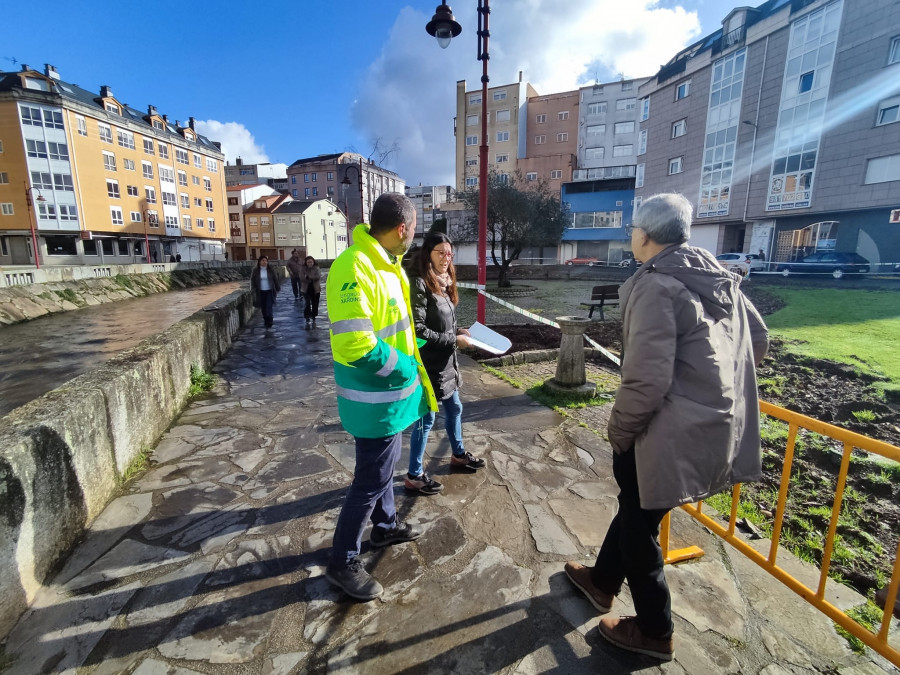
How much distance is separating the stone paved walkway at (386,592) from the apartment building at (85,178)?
1727 inches

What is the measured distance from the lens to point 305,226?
5638 cm

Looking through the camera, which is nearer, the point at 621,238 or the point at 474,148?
the point at 621,238

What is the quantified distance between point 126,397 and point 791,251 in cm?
3554

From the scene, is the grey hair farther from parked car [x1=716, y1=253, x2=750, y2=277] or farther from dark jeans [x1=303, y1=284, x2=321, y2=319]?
parked car [x1=716, y1=253, x2=750, y2=277]

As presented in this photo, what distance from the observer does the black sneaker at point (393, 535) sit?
262 centimetres

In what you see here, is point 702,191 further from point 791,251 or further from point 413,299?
point 413,299

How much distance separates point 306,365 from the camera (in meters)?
Answer: 6.92

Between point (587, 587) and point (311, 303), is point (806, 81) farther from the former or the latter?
point (587, 587)

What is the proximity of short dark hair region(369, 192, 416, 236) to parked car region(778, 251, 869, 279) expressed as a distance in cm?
2671

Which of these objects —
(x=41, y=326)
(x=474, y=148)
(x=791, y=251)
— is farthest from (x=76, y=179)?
(x=791, y=251)

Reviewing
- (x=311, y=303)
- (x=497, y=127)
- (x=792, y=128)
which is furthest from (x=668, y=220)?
(x=497, y=127)

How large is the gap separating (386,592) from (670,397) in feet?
5.69

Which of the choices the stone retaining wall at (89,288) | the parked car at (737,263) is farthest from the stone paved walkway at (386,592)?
the parked car at (737,263)

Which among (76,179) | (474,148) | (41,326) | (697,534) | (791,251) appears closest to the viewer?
(697,534)
